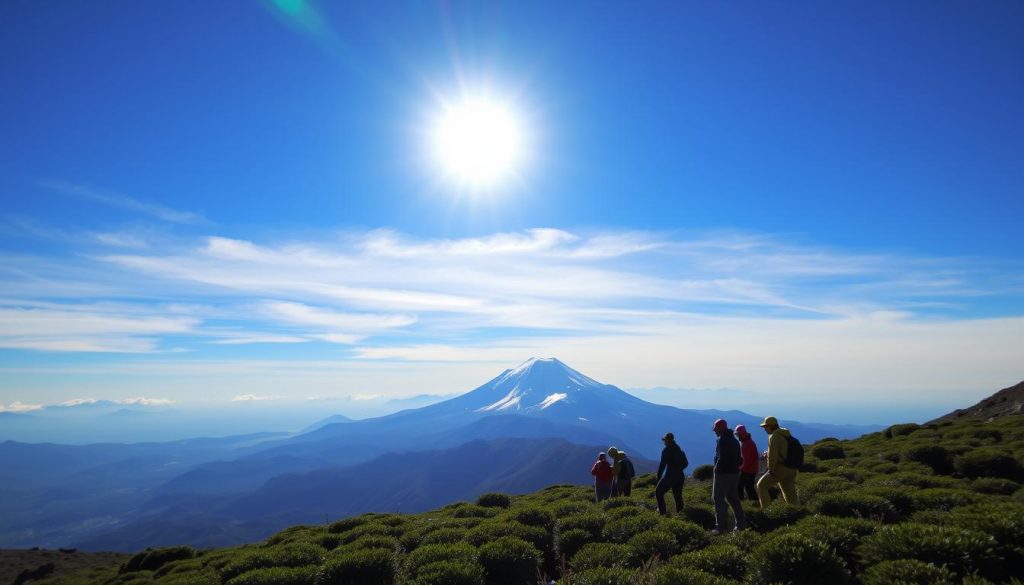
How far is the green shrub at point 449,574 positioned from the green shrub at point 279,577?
3.06 meters

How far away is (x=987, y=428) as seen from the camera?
29.8m

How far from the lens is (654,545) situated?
10.7 meters

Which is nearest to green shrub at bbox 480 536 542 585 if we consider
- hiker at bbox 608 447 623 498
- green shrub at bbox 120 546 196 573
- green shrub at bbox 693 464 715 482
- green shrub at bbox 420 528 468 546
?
green shrub at bbox 420 528 468 546

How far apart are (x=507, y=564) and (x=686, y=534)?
442 centimetres

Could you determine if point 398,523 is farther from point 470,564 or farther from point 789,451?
point 789,451

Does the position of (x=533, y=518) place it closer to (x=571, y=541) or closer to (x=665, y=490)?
(x=571, y=541)

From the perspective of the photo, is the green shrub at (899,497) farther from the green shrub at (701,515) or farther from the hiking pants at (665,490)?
the hiking pants at (665,490)

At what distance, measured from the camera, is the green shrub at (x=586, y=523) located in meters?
13.7

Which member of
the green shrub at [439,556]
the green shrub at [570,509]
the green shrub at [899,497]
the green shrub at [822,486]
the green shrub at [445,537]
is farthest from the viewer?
the green shrub at [570,509]

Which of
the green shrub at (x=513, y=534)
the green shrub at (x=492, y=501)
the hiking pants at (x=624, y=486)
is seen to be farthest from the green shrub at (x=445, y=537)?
the green shrub at (x=492, y=501)

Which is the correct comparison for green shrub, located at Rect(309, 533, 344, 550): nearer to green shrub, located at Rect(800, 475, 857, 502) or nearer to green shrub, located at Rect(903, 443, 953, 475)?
green shrub, located at Rect(800, 475, 857, 502)

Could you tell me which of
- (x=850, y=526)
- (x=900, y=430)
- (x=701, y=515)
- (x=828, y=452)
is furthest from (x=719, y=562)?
(x=900, y=430)

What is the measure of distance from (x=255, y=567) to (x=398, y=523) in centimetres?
819

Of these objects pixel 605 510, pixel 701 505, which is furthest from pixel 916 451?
pixel 605 510
